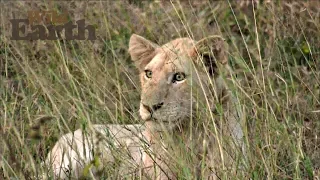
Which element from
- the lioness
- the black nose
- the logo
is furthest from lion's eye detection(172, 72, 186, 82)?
the logo

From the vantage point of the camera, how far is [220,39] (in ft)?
14.0

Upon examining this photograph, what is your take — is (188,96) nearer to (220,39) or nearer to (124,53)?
(220,39)

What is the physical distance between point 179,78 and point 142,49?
1.38ft

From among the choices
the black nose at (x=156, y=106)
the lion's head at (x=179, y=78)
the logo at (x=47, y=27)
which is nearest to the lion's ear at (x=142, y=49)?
the lion's head at (x=179, y=78)

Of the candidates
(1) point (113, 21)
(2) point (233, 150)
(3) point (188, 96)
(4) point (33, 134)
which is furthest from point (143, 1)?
(4) point (33, 134)

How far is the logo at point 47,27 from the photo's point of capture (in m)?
5.61

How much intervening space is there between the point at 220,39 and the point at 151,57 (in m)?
0.52

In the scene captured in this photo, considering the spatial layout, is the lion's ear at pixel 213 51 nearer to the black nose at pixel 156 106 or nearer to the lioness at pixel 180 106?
the lioness at pixel 180 106

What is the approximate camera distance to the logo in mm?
5605

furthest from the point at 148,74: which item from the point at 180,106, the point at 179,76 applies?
the point at 180,106

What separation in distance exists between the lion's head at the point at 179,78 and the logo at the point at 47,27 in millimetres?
1276

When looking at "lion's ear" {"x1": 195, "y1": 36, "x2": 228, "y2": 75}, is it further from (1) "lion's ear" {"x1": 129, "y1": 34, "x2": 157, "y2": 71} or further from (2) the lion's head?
(1) "lion's ear" {"x1": 129, "y1": 34, "x2": 157, "y2": 71}

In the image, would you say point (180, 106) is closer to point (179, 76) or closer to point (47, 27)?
point (179, 76)

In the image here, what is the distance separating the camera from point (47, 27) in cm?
564
